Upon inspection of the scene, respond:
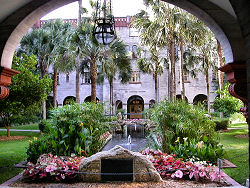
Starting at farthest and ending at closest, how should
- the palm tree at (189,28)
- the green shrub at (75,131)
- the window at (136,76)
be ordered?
the window at (136,76), the palm tree at (189,28), the green shrub at (75,131)

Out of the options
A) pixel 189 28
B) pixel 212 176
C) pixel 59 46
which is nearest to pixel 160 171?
pixel 212 176

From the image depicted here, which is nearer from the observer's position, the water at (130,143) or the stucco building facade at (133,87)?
the water at (130,143)

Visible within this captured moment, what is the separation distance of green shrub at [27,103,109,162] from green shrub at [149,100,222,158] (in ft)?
6.33

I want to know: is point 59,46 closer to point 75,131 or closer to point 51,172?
point 75,131

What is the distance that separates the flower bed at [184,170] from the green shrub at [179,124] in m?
1.20

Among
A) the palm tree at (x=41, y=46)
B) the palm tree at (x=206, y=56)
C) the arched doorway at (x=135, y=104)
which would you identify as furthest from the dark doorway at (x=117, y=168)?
the arched doorway at (x=135, y=104)

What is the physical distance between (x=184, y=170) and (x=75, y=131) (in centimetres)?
342

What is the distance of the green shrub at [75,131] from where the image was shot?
709 cm

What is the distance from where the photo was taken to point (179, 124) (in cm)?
713

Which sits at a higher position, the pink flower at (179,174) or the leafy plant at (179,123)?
the leafy plant at (179,123)

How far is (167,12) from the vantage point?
15.6 metres

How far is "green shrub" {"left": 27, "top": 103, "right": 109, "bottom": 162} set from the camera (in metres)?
7.09

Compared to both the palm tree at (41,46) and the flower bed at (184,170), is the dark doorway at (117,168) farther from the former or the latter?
the palm tree at (41,46)

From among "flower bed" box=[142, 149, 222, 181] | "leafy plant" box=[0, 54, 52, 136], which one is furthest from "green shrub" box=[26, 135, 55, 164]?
"leafy plant" box=[0, 54, 52, 136]
